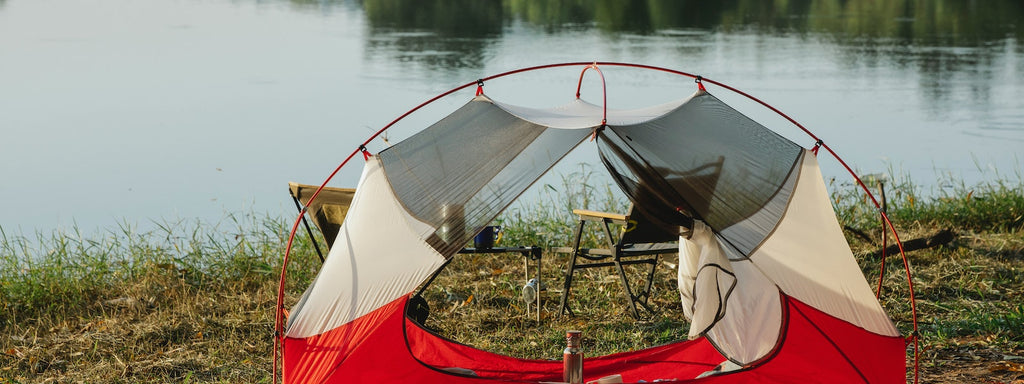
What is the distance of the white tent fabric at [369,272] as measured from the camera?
3.05 m

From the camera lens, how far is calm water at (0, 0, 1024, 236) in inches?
354

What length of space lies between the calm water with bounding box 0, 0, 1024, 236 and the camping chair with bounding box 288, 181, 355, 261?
2.99 metres

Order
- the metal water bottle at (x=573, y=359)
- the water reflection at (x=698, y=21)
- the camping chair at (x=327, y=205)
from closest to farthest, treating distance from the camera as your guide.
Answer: the metal water bottle at (x=573, y=359) < the camping chair at (x=327, y=205) < the water reflection at (x=698, y=21)

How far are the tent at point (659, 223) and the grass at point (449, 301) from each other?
499mm

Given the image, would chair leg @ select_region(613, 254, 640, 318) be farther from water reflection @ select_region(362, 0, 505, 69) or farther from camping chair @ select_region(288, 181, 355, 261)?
water reflection @ select_region(362, 0, 505, 69)

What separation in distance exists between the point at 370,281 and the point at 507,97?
322 inches

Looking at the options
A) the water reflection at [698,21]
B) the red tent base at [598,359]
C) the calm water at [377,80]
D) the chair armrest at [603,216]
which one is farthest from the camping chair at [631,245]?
the water reflection at [698,21]

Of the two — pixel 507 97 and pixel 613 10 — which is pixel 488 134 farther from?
pixel 613 10

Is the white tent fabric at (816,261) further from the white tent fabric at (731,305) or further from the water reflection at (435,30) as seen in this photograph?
the water reflection at (435,30)

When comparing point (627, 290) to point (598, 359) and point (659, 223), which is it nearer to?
point (598, 359)

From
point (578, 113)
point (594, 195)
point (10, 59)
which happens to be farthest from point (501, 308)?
point (10, 59)

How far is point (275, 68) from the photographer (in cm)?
1462

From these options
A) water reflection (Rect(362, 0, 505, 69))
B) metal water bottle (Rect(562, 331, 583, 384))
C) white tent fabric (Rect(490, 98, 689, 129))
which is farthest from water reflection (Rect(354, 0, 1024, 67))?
metal water bottle (Rect(562, 331, 583, 384))

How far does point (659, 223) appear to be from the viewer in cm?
341
